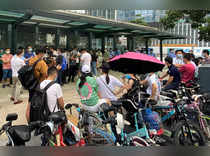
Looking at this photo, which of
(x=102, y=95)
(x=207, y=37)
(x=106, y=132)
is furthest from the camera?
(x=207, y=37)

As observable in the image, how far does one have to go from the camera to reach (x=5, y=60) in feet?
30.7

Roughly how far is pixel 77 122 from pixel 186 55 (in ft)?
12.3

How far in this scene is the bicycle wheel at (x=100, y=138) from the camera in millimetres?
3340

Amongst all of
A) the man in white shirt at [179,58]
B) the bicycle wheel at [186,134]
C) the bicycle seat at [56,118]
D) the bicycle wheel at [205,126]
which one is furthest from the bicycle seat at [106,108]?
the man in white shirt at [179,58]

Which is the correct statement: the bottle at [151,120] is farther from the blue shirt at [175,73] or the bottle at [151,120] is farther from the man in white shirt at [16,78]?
the man in white shirt at [16,78]

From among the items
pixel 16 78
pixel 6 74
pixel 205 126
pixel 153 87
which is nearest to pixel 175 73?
pixel 153 87

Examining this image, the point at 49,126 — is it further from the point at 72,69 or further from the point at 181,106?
the point at 72,69

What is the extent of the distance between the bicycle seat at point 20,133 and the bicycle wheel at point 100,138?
1.27 metres

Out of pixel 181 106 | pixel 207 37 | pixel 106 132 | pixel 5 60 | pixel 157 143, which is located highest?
pixel 207 37

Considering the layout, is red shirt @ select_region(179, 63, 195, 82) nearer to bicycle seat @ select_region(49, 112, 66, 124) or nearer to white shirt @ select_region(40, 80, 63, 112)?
white shirt @ select_region(40, 80, 63, 112)

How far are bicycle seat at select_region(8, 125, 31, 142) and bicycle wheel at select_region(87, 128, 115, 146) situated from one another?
127cm

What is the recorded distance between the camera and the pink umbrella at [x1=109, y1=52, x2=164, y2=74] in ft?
12.4

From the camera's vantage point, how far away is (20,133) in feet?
7.48
